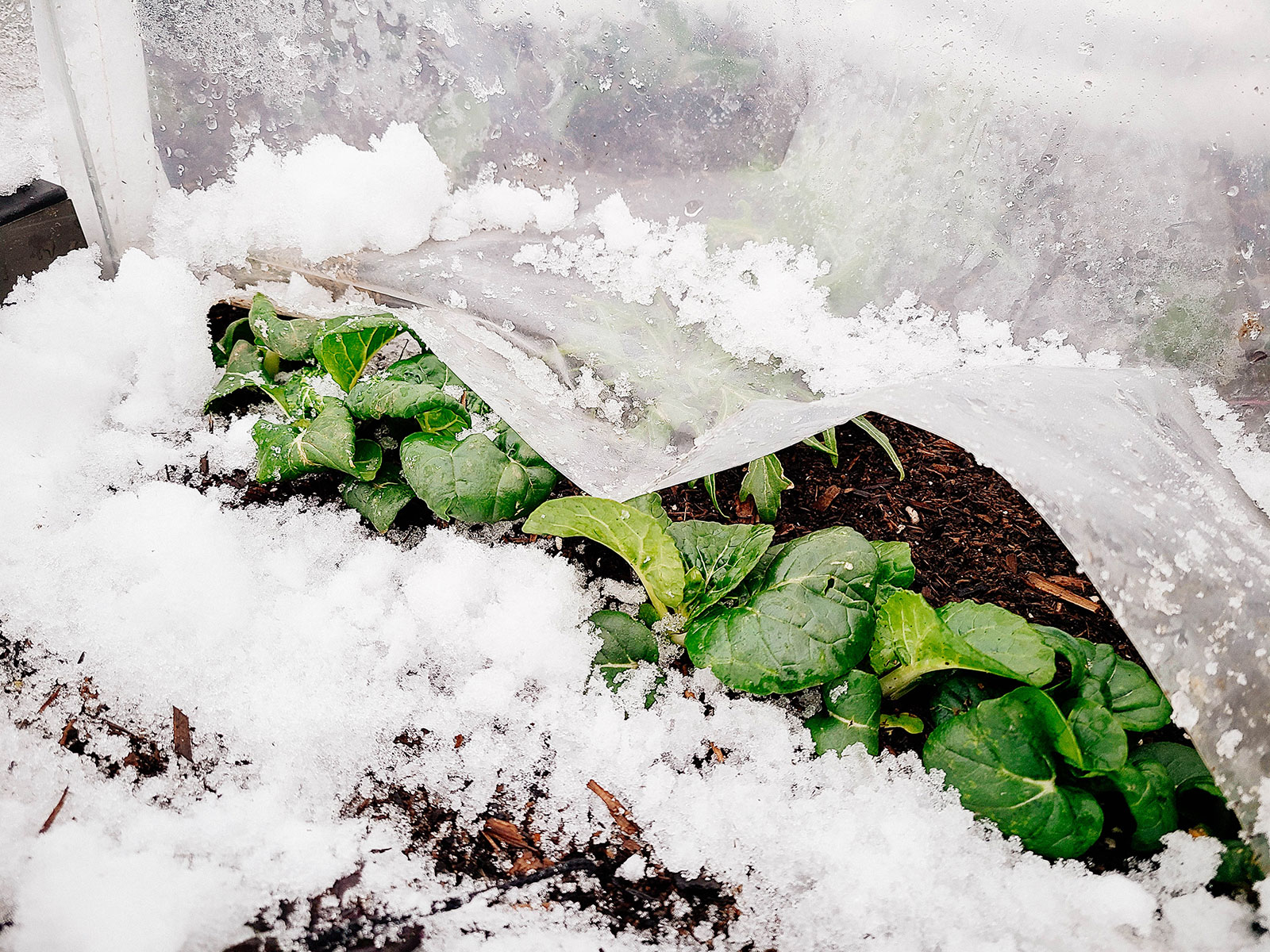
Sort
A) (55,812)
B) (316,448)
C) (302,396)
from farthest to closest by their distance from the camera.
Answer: (302,396)
(316,448)
(55,812)

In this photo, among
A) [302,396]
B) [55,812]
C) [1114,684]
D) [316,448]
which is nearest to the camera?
[55,812]

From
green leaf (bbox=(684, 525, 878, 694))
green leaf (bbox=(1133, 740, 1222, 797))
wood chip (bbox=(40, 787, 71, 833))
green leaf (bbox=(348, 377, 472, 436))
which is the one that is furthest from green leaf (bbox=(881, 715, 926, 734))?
wood chip (bbox=(40, 787, 71, 833))

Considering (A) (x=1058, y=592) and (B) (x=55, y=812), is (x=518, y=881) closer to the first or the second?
(B) (x=55, y=812)

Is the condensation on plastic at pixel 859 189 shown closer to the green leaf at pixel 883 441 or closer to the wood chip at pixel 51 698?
the green leaf at pixel 883 441

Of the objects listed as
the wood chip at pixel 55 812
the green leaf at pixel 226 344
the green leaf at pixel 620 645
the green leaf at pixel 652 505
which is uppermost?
the green leaf at pixel 226 344

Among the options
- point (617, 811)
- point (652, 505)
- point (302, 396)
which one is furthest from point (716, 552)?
point (302, 396)

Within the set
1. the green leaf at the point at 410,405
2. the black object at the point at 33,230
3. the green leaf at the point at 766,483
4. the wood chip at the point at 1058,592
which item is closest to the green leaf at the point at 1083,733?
the wood chip at the point at 1058,592

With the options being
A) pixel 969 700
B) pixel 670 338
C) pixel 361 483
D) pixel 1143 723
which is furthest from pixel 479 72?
pixel 1143 723
